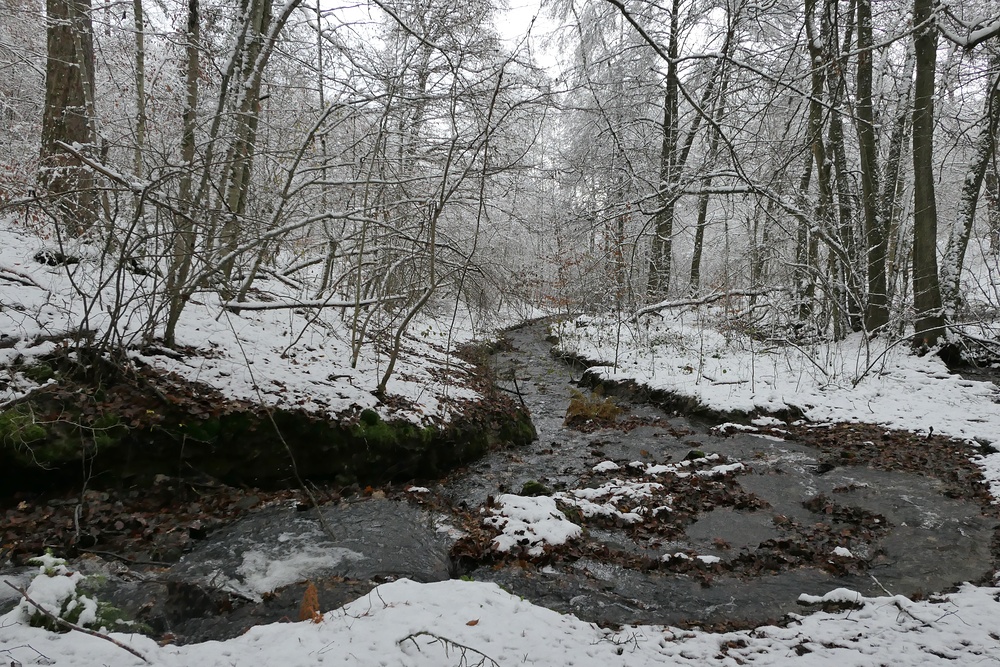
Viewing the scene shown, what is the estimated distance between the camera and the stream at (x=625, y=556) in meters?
3.70

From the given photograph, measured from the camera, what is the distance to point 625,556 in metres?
4.64

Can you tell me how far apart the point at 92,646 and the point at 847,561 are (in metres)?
5.02

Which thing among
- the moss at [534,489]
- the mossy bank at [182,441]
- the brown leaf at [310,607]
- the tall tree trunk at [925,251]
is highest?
the tall tree trunk at [925,251]

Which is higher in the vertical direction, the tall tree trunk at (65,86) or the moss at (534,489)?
the tall tree trunk at (65,86)

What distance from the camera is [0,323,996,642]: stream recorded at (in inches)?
145

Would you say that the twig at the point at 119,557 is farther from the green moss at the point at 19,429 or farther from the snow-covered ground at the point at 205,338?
the snow-covered ground at the point at 205,338

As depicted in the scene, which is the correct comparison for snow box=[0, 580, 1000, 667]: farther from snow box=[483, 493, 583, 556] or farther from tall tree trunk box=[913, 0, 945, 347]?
tall tree trunk box=[913, 0, 945, 347]

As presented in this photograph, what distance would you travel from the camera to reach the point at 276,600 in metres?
3.70

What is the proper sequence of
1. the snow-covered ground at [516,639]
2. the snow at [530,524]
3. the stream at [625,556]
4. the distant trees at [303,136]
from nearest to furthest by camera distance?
the snow-covered ground at [516,639] < the stream at [625,556] < the snow at [530,524] < the distant trees at [303,136]

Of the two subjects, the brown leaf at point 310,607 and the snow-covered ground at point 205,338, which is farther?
the snow-covered ground at point 205,338

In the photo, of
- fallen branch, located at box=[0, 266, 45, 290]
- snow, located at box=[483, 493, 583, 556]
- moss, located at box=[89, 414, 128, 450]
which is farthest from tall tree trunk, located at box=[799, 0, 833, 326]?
fallen branch, located at box=[0, 266, 45, 290]

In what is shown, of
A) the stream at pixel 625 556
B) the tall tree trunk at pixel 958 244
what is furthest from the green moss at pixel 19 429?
the tall tree trunk at pixel 958 244

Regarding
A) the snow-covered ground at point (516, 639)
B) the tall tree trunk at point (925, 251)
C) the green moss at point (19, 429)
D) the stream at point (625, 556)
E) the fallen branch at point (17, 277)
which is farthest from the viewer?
the tall tree trunk at point (925, 251)

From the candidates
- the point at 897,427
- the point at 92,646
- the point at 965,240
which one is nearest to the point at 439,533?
the point at 92,646
